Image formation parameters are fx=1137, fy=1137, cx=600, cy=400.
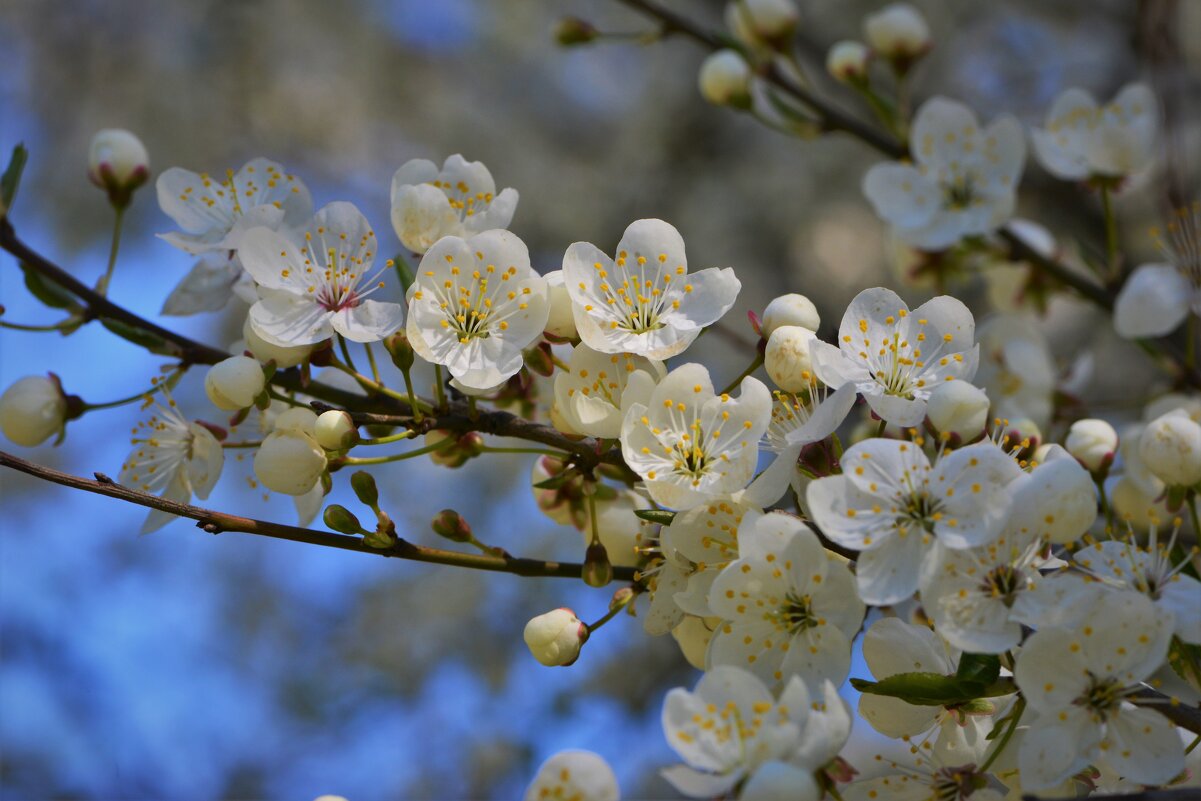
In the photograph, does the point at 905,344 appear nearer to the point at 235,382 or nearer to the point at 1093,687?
the point at 1093,687

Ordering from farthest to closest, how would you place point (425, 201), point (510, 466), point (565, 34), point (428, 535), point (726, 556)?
point (510, 466) < point (428, 535) < point (565, 34) < point (425, 201) < point (726, 556)

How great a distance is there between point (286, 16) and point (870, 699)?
3.71 m

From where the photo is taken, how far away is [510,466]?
11.7 feet

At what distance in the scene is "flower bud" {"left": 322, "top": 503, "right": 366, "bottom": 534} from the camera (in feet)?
3.18

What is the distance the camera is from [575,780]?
33.7 inches

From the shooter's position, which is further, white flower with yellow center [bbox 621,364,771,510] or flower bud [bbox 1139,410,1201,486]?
flower bud [bbox 1139,410,1201,486]

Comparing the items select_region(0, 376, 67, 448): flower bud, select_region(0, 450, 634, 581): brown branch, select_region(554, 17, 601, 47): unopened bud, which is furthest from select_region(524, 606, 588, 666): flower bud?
select_region(554, 17, 601, 47): unopened bud

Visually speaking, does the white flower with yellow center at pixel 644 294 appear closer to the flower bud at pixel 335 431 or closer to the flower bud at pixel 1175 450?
the flower bud at pixel 335 431

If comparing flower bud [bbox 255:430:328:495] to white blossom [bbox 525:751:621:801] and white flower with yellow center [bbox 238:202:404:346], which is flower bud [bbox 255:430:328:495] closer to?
white flower with yellow center [bbox 238:202:404:346]

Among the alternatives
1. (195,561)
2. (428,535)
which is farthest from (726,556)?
(195,561)

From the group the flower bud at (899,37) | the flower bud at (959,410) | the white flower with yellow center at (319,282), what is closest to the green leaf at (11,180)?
the white flower with yellow center at (319,282)

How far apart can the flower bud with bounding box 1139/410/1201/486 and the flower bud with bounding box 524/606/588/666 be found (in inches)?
23.6

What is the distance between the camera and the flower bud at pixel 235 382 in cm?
103

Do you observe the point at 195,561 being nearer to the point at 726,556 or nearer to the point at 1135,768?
the point at 726,556
